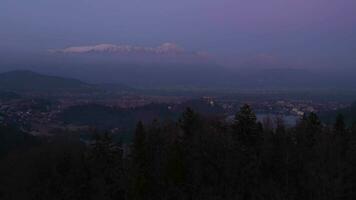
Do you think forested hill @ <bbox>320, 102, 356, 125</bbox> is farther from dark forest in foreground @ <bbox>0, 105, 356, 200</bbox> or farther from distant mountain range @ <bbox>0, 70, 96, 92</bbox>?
distant mountain range @ <bbox>0, 70, 96, 92</bbox>

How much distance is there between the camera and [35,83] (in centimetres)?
7562

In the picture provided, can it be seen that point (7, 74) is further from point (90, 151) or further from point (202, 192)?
point (202, 192)

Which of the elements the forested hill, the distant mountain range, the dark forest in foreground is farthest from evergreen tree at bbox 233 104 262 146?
the distant mountain range

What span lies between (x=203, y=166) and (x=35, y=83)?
194 feet

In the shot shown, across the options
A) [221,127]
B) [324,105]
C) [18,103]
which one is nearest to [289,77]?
[324,105]

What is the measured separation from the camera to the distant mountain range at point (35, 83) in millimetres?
71438

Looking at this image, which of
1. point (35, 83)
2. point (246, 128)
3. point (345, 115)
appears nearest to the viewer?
point (246, 128)

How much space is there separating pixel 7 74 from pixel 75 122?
3883 cm

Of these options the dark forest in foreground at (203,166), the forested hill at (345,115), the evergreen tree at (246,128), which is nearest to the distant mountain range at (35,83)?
the forested hill at (345,115)

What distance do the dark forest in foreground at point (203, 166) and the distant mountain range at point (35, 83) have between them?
48547mm

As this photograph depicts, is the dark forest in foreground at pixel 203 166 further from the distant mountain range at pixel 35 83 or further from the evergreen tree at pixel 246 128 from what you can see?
the distant mountain range at pixel 35 83

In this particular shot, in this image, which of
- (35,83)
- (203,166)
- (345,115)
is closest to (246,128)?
(203,166)

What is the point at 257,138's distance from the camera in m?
21.6

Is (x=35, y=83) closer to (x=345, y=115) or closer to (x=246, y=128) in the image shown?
(x=345, y=115)
